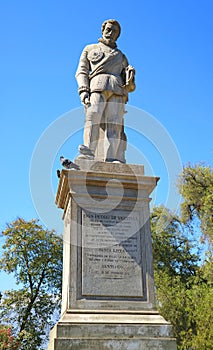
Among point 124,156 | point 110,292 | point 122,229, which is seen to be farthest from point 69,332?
point 124,156

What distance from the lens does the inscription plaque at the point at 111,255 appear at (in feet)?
22.2

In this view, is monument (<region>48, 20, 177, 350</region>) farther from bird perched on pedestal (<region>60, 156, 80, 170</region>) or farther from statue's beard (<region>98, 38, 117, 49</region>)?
statue's beard (<region>98, 38, 117, 49</region>)

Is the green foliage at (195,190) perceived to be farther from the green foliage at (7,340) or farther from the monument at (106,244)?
the monument at (106,244)

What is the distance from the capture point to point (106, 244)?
23.1 feet

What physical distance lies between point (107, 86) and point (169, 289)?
17.4 m

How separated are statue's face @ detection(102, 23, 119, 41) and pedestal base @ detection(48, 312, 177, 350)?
6182 mm

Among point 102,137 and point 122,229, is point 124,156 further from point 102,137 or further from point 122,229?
point 122,229

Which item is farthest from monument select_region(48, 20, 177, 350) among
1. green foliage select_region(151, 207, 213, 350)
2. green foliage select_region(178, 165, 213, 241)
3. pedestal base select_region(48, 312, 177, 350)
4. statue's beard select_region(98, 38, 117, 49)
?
green foliage select_region(178, 165, 213, 241)

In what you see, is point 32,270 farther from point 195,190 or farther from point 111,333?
point 111,333

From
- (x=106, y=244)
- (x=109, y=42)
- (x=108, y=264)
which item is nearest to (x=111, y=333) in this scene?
(x=108, y=264)

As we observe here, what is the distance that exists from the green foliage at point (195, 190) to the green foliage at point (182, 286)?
46.4 inches

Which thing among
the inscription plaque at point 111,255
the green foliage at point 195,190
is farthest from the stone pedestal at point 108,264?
the green foliage at point 195,190

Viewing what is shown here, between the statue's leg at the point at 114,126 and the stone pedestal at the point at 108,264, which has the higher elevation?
the statue's leg at the point at 114,126

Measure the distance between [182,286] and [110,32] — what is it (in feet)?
60.1
